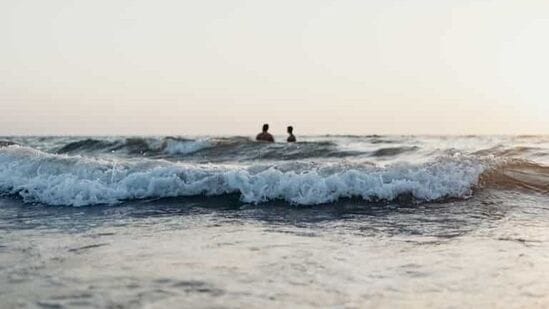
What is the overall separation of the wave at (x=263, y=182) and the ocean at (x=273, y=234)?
0.8 inches

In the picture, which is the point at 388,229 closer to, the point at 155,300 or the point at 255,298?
the point at 255,298

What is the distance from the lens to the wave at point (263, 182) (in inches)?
293

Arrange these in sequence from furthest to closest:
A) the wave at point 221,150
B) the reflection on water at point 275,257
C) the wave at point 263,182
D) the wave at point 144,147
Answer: the wave at point 144,147, the wave at point 221,150, the wave at point 263,182, the reflection on water at point 275,257

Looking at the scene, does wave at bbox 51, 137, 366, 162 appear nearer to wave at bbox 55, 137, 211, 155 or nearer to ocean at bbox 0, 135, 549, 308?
wave at bbox 55, 137, 211, 155

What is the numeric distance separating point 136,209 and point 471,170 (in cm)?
465

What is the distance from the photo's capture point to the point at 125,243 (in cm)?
459

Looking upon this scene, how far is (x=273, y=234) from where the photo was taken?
505 centimetres

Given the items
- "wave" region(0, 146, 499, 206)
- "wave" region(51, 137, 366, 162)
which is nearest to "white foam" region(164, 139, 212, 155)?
"wave" region(51, 137, 366, 162)

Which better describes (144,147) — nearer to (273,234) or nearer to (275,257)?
(273,234)

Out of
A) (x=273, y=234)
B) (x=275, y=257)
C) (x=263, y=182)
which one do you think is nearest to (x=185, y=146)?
(x=263, y=182)

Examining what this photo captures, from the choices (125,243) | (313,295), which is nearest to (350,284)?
(313,295)

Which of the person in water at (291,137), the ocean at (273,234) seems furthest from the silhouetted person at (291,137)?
the ocean at (273,234)

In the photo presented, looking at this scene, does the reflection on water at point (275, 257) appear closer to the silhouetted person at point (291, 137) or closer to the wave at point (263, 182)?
the wave at point (263, 182)

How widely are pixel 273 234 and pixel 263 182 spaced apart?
258 cm
